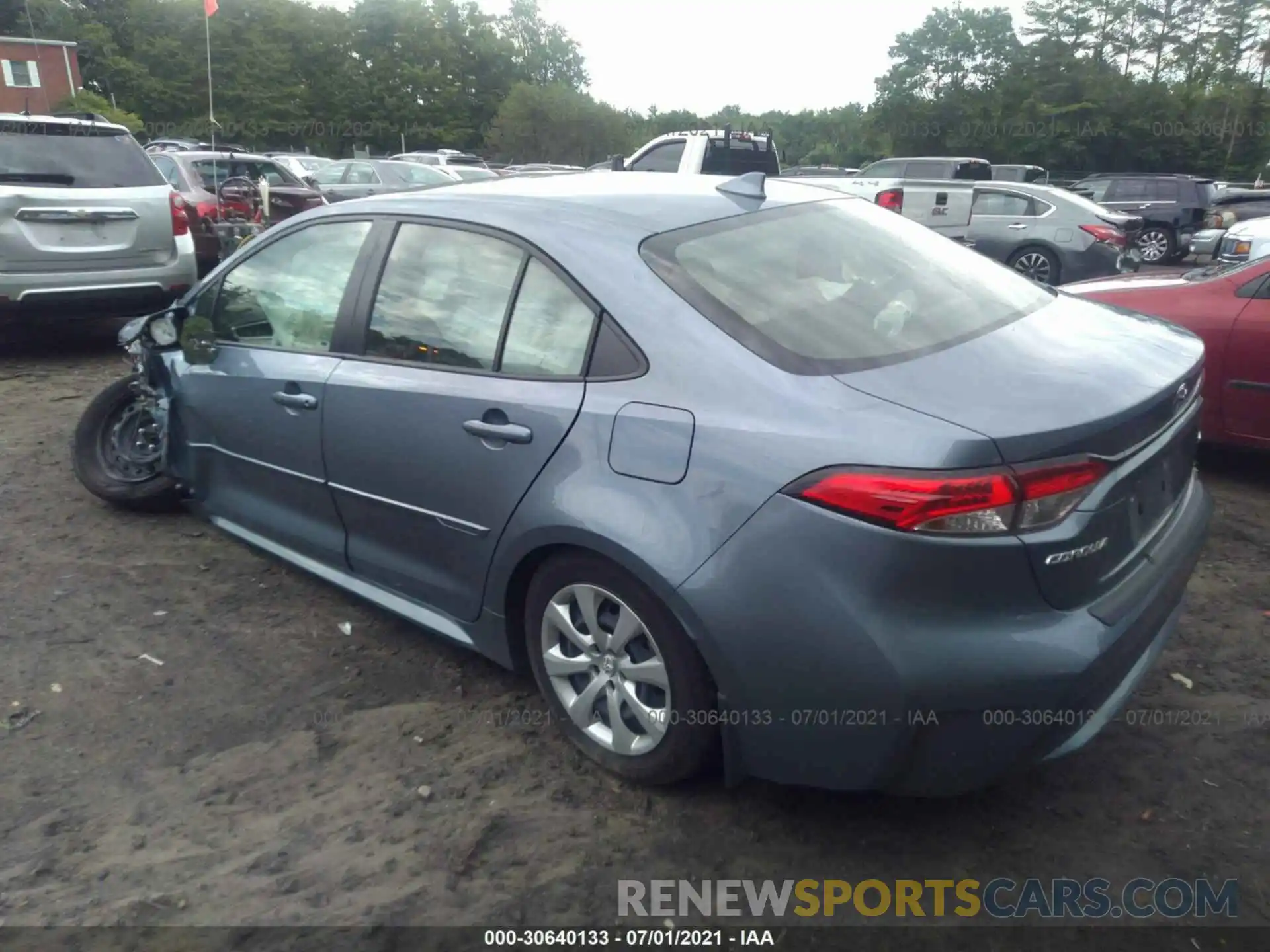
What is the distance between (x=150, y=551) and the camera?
4.43m

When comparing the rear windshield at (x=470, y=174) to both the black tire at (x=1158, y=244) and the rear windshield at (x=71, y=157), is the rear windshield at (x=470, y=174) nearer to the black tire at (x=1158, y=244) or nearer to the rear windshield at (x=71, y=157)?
the rear windshield at (x=71, y=157)

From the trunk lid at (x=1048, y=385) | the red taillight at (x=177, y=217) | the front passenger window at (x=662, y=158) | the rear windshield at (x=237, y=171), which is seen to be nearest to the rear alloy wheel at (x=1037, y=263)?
the front passenger window at (x=662, y=158)

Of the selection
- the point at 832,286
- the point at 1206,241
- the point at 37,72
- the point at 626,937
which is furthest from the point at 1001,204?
the point at 37,72

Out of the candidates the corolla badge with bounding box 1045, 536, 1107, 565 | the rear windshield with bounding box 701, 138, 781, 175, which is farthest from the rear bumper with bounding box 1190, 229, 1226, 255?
the corolla badge with bounding box 1045, 536, 1107, 565

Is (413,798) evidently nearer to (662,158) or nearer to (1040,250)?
(662,158)

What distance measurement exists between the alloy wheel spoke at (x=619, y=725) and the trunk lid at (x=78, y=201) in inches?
243

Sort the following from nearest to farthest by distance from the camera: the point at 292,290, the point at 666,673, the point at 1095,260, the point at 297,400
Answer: the point at 666,673
the point at 297,400
the point at 292,290
the point at 1095,260

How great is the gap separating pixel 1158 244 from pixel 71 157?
18.4 metres

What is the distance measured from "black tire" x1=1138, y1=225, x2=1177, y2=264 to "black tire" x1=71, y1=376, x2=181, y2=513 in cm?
1886

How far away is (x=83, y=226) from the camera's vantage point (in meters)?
7.12

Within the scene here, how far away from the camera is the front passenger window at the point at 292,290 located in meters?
3.48

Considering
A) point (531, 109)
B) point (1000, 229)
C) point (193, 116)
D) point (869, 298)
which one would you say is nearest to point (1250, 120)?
point (1000, 229)

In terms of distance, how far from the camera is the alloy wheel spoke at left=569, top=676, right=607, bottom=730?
2770 mm

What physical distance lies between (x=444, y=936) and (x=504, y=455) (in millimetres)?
1226
